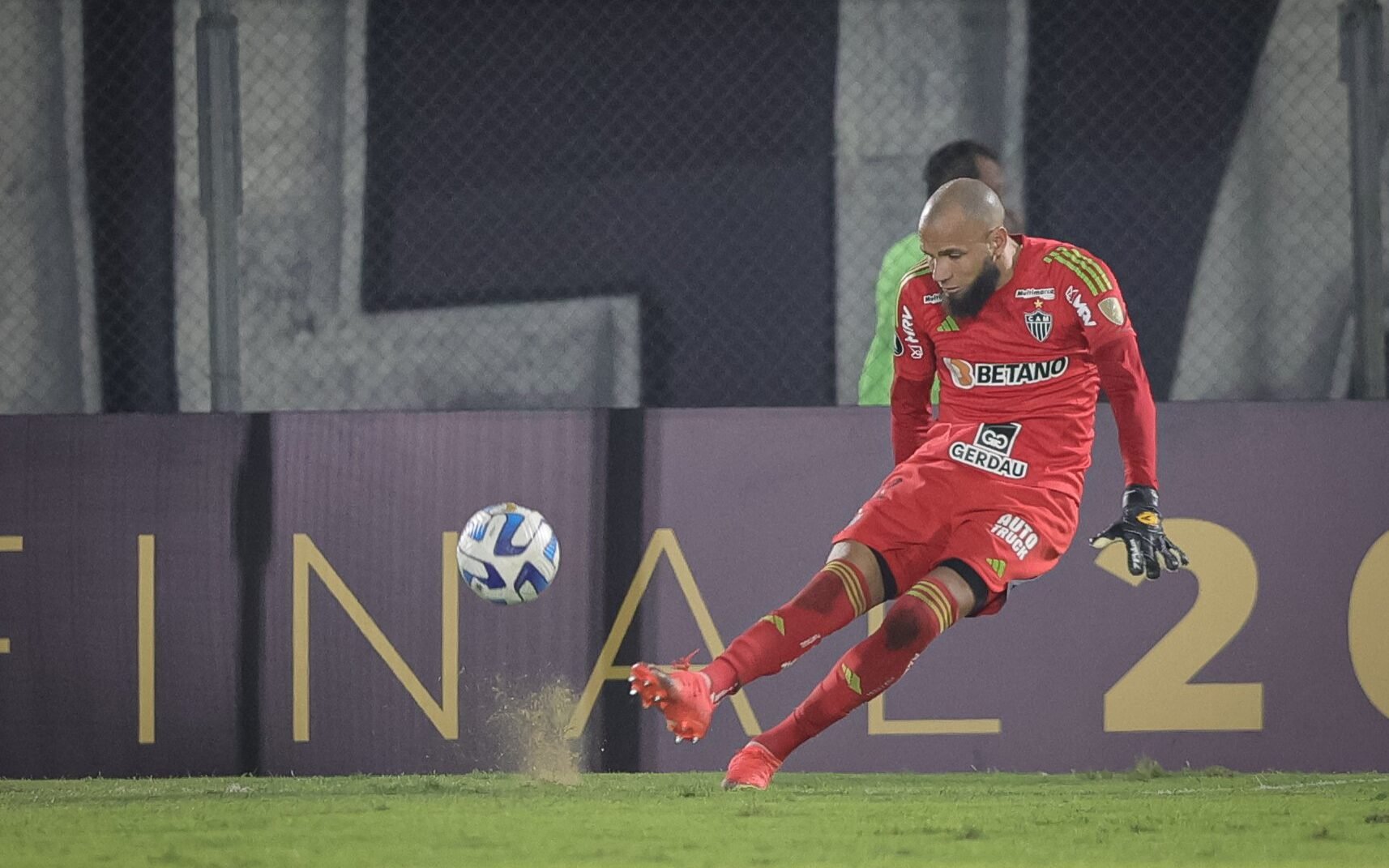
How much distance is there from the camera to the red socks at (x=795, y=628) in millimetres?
4812

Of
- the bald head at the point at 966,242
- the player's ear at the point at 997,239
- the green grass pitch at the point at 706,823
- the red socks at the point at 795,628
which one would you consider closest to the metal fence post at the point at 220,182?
the green grass pitch at the point at 706,823

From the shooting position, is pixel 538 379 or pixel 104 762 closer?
pixel 104 762

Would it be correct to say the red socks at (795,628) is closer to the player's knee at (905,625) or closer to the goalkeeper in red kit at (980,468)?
the goalkeeper in red kit at (980,468)

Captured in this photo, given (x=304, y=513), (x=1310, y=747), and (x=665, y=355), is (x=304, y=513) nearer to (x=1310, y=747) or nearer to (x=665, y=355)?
(x=665, y=355)

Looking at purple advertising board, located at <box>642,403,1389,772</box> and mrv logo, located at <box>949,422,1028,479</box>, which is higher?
mrv logo, located at <box>949,422,1028,479</box>

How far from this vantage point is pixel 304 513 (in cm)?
605

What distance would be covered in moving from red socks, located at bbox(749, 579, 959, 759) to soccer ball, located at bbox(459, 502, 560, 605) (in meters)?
0.90

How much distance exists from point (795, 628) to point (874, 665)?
0.75 feet

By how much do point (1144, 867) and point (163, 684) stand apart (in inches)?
136

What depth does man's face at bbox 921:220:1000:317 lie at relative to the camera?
→ 4.95 m

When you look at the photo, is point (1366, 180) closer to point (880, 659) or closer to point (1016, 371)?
point (1016, 371)

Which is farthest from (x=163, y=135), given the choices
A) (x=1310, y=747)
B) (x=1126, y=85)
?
(x=1310, y=747)

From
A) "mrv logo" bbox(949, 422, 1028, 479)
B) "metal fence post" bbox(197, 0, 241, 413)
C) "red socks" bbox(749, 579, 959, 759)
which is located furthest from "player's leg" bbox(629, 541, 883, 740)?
"metal fence post" bbox(197, 0, 241, 413)

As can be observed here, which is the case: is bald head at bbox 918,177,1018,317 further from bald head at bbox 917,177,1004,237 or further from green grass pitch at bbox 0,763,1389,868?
green grass pitch at bbox 0,763,1389,868
